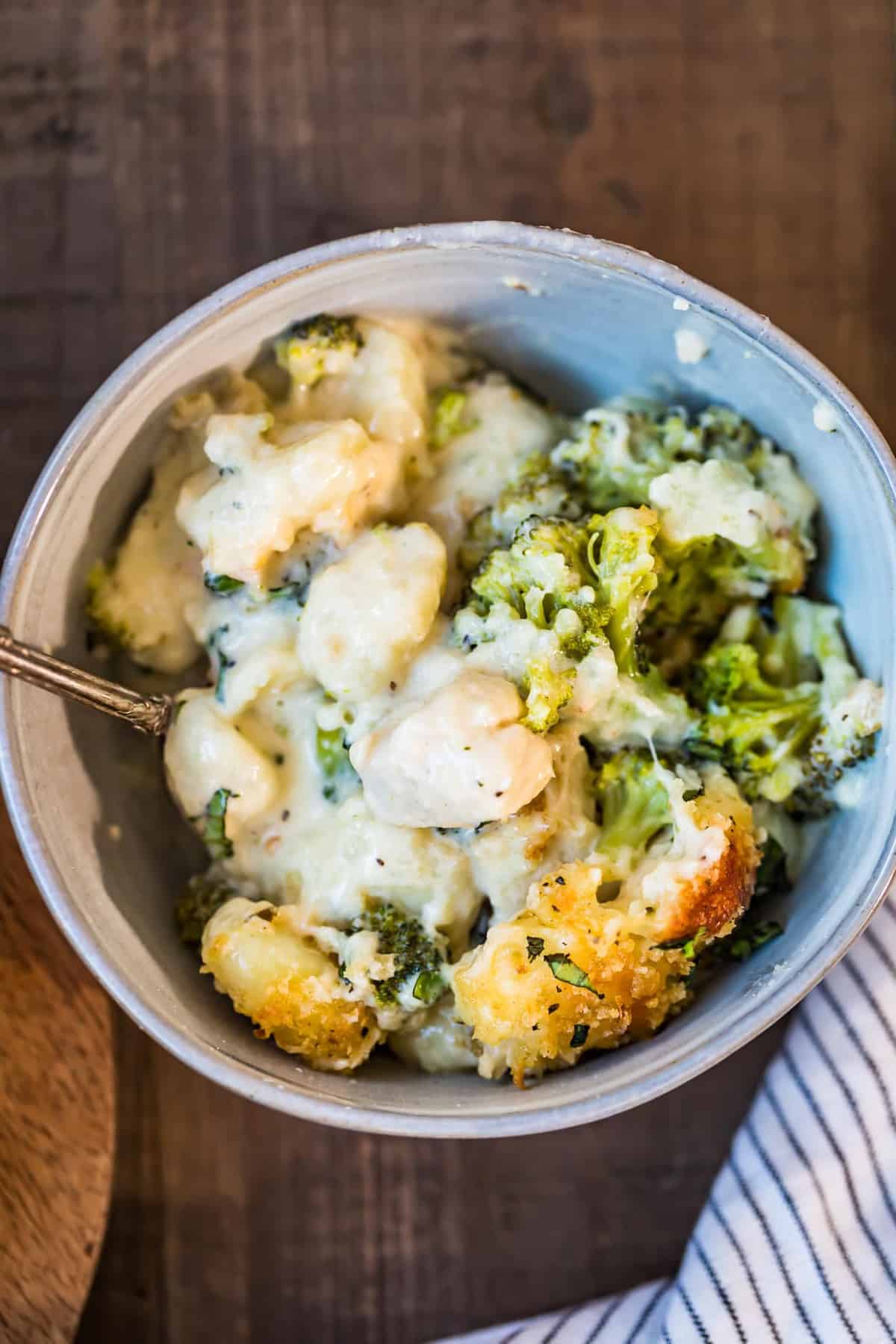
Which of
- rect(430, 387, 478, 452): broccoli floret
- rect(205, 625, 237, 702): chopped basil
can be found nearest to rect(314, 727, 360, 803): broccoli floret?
rect(205, 625, 237, 702): chopped basil

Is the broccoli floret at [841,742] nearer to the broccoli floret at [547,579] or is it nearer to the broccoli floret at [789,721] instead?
the broccoli floret at [789,721]

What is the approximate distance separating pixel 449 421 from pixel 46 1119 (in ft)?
3.15

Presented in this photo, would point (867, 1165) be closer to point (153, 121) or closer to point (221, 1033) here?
point (221, 1033)

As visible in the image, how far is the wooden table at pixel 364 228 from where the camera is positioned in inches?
65.8

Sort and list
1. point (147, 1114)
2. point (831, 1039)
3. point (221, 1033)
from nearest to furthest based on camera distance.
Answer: point (221, 1033) < point (831, 1039) < point (147, 1114)

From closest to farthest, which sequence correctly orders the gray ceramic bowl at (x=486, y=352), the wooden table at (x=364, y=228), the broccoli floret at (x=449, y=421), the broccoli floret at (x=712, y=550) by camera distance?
the gray ceramic bowl at (x=486, y=352), the broccoli floret at (x=712, y=550), the broccoli floret at (x=449, y=421), the wooden table at (x=364, y=228)

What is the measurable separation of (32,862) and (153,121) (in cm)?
103

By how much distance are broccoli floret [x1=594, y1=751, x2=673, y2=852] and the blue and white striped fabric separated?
432mm

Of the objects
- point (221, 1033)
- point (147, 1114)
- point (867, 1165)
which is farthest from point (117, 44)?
point (867, 1165)

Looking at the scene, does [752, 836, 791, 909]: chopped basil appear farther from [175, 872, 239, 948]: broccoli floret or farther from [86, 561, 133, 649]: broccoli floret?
[86, 561, 133, 649]: broccoli floret

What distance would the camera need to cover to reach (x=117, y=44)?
1690 mm

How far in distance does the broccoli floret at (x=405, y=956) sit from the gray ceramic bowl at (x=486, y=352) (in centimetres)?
11

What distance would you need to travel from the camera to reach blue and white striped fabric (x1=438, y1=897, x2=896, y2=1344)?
148 centimetres

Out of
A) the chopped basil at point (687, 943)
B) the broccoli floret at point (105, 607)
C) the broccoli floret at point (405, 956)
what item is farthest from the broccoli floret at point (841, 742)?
the broccoli floret at point (105, 607)
